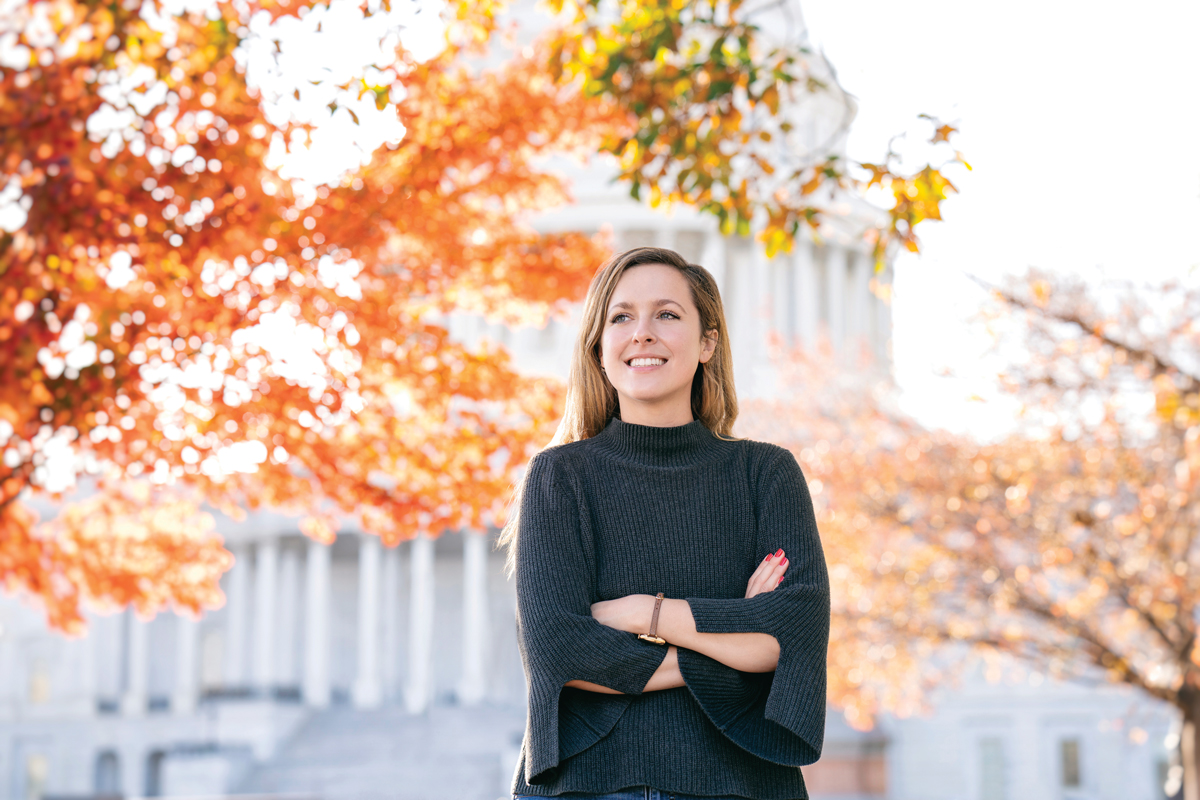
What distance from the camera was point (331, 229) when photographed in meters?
8.56

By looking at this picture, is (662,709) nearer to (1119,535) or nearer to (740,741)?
(740,741)

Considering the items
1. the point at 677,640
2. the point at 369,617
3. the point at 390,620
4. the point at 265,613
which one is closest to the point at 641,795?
the point at 677,640

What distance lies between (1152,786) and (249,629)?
31.0 metres

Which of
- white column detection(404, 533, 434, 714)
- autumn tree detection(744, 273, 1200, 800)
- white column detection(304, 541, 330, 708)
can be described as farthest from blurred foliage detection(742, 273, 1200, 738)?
white column detection(304, 541, 330, 708)

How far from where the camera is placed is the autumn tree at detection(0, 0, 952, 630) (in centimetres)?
699

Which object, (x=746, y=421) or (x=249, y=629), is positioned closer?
(x=746, y=421)

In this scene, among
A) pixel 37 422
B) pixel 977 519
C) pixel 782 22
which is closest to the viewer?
pixel 37 422

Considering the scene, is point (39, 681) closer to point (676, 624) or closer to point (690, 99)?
point (690, 99)

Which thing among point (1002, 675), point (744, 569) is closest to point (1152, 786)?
point (1002, 675)

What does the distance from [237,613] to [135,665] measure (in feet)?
13.3

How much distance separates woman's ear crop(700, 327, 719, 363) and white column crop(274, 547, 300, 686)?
41.7m

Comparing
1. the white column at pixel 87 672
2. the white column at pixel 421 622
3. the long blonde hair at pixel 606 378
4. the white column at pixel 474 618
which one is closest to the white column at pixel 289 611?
the white column at pixel 421 622

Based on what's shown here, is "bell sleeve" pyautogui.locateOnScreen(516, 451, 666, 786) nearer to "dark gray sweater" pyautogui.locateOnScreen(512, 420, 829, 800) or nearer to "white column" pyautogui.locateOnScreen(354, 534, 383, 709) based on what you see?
"dark gray sweater" pyautogui.locateOnScreen(512, 420, 829, 800)

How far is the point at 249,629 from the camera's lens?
44.0 metres
